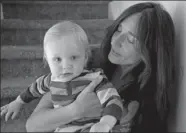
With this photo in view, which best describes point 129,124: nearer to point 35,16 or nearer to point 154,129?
point 154,129

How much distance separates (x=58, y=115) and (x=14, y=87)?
0.88ft

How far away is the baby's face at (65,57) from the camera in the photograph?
2.36 ft

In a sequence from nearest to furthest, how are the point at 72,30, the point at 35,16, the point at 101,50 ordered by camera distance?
the point at 72,30
the point at 101,50
the point at 35,16

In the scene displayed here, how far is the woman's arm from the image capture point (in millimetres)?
743

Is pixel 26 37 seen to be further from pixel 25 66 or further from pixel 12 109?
pixel 12 109

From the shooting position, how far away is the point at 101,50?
36.9 inches

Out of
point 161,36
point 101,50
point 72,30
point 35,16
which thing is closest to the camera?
point 72,30

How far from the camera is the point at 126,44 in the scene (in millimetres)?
839

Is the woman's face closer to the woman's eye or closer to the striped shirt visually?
the woman's eye

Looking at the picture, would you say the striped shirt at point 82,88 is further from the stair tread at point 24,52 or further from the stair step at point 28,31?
the stair step at point 28,31

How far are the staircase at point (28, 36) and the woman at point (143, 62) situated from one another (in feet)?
0.39

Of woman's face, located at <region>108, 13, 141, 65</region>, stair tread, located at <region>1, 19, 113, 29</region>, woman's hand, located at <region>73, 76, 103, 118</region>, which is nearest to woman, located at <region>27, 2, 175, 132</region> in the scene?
woman's face, located at <region>108, 13, 141, 65</region>

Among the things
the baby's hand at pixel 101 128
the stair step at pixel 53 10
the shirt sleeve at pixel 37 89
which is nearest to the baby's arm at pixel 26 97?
the shirt sleeve at pixel 37 89

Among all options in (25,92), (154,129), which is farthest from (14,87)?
(154,129)
